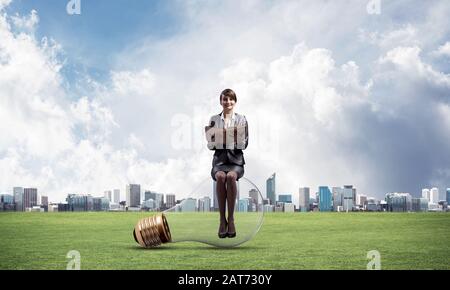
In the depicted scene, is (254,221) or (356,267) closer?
(356,267)

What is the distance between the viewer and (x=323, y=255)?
889 cm

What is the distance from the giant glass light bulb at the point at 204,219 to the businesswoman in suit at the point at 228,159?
0.54 feet

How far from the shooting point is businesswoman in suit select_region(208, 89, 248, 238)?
317 inches

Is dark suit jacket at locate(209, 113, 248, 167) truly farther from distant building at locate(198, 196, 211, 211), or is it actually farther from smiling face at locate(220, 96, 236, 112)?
distant building at locate(198, 196, 211, 211)

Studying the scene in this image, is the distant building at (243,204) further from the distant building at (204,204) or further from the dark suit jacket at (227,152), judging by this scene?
the dark suit jacket at (227,152)

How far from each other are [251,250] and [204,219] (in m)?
1.18

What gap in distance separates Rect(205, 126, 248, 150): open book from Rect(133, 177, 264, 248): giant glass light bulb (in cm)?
61

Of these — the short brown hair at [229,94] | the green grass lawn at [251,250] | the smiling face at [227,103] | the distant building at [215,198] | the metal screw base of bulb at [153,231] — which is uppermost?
the short brown hair at [229,94]

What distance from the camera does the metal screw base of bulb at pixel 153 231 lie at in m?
9.00

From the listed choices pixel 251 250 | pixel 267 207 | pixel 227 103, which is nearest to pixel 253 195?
pixel 267 207

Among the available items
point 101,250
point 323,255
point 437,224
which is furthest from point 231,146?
point 437,224

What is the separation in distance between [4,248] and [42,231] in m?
3.76

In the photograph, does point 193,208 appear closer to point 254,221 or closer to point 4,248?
point 254,221

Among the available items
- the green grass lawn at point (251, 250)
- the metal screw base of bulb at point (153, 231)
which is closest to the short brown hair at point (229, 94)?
the green grass lawn at point (251, 250)
